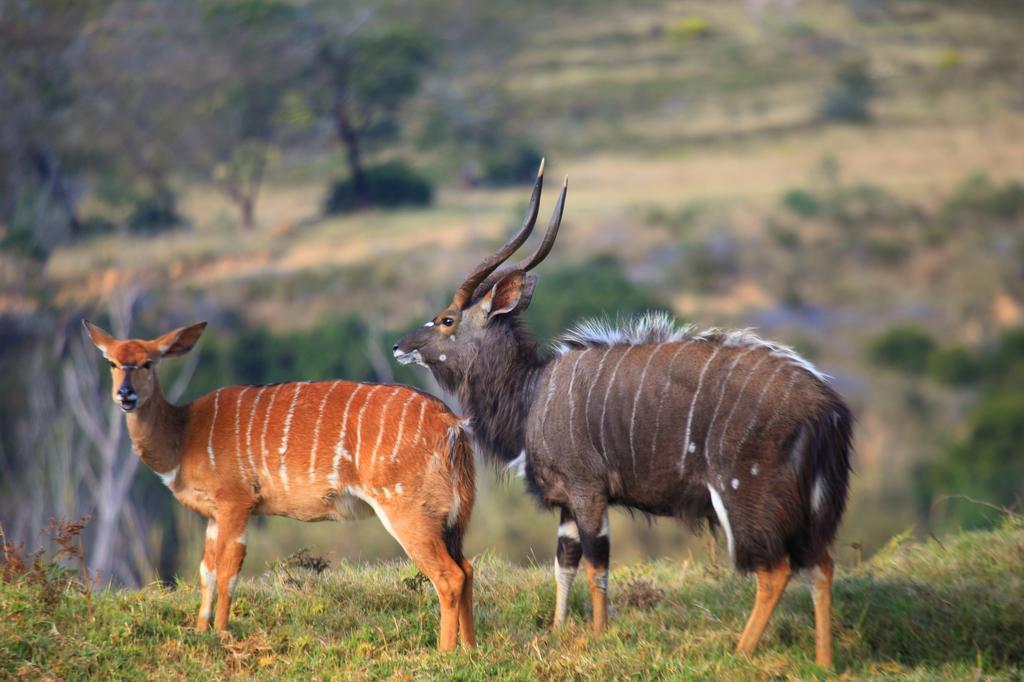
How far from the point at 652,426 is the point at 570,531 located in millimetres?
698

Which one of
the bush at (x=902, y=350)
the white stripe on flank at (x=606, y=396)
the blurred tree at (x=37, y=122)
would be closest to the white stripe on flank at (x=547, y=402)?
the white stripe on flank at (x=606, y=396)

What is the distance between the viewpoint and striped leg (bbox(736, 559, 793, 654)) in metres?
5.31

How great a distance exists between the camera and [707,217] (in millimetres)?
36531

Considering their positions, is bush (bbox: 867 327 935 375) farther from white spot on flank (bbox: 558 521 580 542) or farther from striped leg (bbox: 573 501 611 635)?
striped leg (bbox: 573 501 611 635)

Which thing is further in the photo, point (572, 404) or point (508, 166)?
point (508, 166)

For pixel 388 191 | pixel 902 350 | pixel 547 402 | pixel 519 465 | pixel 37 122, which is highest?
pixel 547 402

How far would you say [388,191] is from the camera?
39656 mm

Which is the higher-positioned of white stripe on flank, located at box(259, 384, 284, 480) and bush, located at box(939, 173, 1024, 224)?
white stripe on flank, located at box(259, 384, 284, 480)

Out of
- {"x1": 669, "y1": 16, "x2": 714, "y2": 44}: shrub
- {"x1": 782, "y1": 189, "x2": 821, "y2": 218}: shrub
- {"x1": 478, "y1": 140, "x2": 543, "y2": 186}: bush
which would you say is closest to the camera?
{"x1": 782, "y1": 189, "x2": 821, "y2": 218}: shrub

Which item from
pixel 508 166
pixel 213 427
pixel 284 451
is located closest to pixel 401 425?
pixel 284 451

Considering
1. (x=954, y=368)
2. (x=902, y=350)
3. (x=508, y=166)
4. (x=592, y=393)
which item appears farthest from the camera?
(x=508, y=166)

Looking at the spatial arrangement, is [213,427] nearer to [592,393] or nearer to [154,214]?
[592,393]

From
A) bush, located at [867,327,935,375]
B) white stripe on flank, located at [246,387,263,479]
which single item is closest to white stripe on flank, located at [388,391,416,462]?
white stripe on flank, located at [246,387,263,479]

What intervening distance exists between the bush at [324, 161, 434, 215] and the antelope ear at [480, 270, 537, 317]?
33349mm
